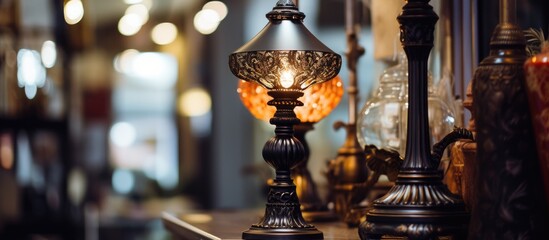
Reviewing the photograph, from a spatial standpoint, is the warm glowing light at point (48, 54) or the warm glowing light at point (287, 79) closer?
the warm glowing light at point (287, 79)

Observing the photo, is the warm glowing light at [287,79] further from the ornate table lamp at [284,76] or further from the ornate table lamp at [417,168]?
the ornate table lamp at [417,168]

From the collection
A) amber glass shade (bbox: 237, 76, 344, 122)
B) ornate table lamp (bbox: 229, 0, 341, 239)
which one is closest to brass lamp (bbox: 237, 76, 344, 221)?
amber glass shade (bbox: 237, 76, 344, 122)

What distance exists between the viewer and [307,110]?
7.57ft

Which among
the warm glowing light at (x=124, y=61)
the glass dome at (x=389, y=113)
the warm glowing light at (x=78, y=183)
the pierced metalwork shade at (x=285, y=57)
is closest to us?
the pierced metalwork shade at (x=285, y=57)

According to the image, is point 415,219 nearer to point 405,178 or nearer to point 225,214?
point 405,178

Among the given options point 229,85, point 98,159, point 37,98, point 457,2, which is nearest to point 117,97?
point 98,159

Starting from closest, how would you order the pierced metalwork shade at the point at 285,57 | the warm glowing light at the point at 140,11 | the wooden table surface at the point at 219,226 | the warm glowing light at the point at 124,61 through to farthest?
the pierced metalwork shade at the point at 285,57 < the wooden table surface at the point at 219,226 < the warm glowing light at the point at 140,11 < the warm glowing light at the point at 124,61

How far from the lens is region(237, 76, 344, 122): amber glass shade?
88.4 inches

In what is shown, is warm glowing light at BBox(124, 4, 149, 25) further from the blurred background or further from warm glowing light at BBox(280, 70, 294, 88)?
warm glowing light at BBox(280, 70, 294, 88)

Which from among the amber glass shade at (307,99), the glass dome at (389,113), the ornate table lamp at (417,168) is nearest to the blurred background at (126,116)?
the amber glass shade at (307,99)

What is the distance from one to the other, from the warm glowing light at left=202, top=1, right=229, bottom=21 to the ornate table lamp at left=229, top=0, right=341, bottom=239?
576cm

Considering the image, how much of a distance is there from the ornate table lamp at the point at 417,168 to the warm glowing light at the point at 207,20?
6.03 meters

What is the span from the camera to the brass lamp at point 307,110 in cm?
225

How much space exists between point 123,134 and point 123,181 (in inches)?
17.7
